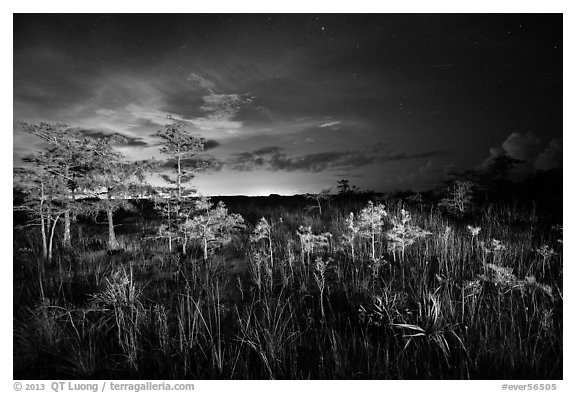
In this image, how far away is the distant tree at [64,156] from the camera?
5702 millimetres

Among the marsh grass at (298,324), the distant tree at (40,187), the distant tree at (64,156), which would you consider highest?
the distant tree at (64,156)

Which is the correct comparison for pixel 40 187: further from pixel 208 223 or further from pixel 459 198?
pixel 459 198

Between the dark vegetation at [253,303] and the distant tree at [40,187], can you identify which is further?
the distant tree at [40,187]

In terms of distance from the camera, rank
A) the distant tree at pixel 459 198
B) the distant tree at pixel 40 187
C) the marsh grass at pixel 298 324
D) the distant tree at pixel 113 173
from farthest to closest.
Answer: the distant tree at pixel 459 198, the distant tree at pixel 113 173, the distant tree at pixel 40 187, the marsh grass at pixel 298 324

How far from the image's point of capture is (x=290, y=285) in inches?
170

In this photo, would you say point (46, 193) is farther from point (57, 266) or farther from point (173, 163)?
point (173, 163)

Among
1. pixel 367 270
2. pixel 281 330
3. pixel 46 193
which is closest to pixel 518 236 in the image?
pixel 367 270

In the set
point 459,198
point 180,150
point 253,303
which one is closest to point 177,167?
point 180,150

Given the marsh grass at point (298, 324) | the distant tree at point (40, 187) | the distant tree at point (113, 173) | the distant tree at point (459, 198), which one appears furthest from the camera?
the distant tree at point (459, 198)

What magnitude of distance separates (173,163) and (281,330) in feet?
16.4

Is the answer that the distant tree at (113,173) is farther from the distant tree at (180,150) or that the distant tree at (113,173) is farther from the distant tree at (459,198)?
the distant tree at (459,198)

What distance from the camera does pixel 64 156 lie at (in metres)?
6.52

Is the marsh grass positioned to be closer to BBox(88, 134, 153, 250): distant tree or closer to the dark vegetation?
the dark vegetation

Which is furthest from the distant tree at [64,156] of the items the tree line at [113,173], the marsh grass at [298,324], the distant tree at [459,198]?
the distant tree at [459,198]
